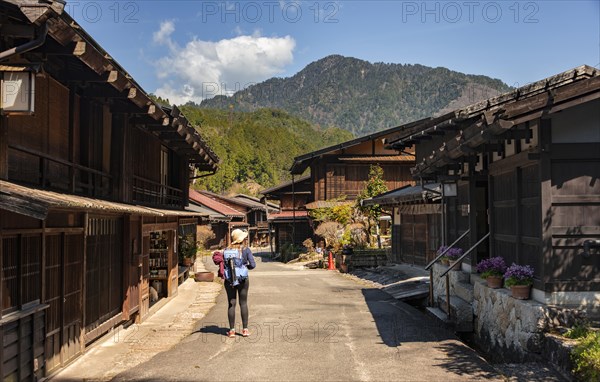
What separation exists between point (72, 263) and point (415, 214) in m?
16.5

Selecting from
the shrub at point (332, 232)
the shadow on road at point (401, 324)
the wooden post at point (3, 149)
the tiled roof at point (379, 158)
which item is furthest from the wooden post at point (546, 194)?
the tiled roof at point (379, 158)

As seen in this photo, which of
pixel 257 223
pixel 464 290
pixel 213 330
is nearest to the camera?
pixel 213 330

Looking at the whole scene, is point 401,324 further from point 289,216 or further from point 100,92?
point 289,216

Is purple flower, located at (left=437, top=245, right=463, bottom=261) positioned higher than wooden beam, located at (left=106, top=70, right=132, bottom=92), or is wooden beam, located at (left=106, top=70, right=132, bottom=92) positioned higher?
wooden beam, located at (left=106, top=70, right=132, bottom=92)

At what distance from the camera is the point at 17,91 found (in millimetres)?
5895

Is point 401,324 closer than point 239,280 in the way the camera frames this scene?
No

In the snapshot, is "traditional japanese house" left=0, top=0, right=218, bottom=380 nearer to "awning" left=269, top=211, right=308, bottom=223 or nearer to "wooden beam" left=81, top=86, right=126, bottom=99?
"wooden beam" left=81, top=86, right=126, bottom=99

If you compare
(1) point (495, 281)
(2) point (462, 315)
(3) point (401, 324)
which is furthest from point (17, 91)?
(2) point (462, 315)

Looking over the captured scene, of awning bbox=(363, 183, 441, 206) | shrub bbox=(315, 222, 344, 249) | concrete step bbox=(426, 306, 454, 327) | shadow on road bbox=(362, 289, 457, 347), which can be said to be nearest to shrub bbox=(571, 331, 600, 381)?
shadow on road bbox=(362, 289, 457, 347)

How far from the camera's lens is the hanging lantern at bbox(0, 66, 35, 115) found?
5.89m

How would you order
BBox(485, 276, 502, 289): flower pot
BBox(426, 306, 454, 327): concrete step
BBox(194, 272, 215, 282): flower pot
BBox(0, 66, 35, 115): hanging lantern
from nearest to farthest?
BBox(0, 66, 35, 115): hanging lantern → BBox(485, 276, 502, 289): flower pot → BBox(426, 306, 454, 327): concrete step → BBox(194, 272, 215, 282): flower pot

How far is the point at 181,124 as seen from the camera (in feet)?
40.9

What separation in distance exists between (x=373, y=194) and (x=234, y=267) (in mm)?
21891

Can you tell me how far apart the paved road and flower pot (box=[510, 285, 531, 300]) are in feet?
3.58
